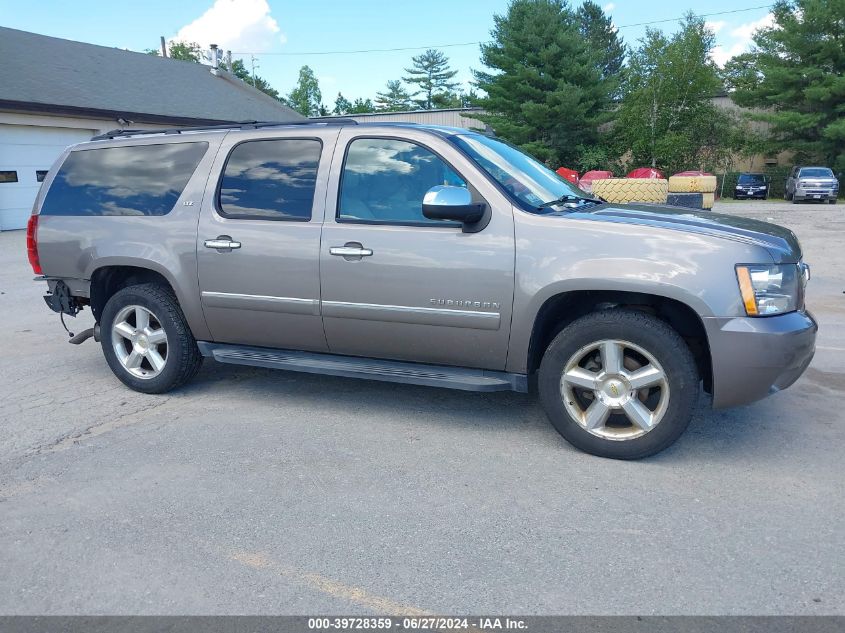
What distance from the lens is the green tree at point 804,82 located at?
3400 centimetres

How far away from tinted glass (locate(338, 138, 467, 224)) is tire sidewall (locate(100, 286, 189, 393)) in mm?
1596

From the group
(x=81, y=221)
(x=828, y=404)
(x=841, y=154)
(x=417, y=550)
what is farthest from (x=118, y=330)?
(x=841, y=154)

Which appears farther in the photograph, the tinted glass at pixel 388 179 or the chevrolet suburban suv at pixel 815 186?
the chevrolet suburban suv at pixel 815 186

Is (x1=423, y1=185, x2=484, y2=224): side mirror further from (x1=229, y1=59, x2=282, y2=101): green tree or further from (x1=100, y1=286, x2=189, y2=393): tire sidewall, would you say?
(x1=229, y1=59, x2=282, y2=101): green tree

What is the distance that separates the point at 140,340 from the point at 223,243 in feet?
3.71

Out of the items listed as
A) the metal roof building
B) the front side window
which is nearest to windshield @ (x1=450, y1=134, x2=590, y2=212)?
the metal roof building

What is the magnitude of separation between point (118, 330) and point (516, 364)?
9.95 ft

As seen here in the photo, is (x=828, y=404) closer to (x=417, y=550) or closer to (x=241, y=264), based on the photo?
(x=417, y=550)

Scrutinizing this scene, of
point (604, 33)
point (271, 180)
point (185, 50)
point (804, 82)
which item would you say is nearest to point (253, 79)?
point (185, 50)

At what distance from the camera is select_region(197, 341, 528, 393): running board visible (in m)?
4.16

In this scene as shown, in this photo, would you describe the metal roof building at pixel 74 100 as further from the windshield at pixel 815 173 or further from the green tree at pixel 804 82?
the green tree at pixel 804 82

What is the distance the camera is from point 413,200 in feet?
14.1

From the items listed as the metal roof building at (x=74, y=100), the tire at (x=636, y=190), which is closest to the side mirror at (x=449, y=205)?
the tire at (x=636, y=190)

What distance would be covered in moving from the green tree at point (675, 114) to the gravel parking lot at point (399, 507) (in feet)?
118
